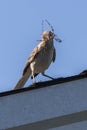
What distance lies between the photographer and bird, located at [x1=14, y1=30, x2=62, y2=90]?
16.2 metres

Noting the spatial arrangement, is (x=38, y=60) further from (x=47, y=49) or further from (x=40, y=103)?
(x=40, y=103)

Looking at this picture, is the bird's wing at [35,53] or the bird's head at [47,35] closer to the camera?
the bird's head at [47,35]

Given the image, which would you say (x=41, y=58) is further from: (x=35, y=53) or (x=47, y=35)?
(x=47, y=35)

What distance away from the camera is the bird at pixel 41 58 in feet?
53.3

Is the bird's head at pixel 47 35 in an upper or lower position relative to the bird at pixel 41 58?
upper

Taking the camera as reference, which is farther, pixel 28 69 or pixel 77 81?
pixel 28 69

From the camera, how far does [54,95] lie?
1028 cm

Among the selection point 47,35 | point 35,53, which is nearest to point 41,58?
point 35,53

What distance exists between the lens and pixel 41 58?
16.4m

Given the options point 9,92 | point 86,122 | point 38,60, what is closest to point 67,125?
point 86,122

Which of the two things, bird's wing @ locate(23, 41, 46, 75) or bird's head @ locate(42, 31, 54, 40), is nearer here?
bird's head @ locate(42, 31, 54, 40)

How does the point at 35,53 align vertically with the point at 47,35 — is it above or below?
below

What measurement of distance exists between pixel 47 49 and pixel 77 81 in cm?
623

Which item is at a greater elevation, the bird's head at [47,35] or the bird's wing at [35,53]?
the bird's head at [47,35]
